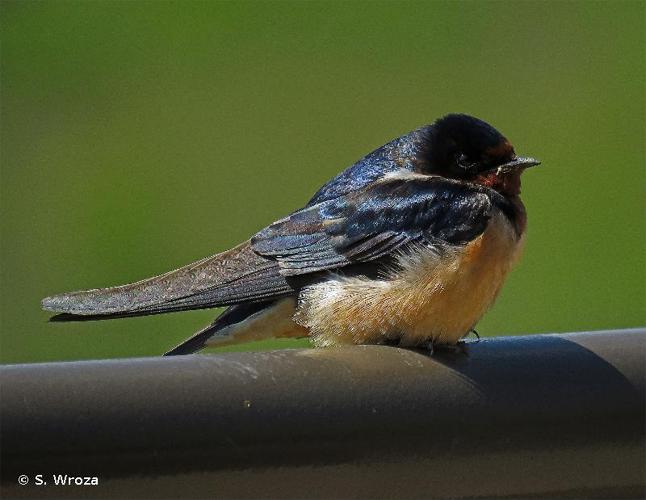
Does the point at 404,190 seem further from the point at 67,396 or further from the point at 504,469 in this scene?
the point at 67,396

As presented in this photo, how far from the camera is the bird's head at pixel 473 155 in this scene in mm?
3777

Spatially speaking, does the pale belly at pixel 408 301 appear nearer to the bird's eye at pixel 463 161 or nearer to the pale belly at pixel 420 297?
the pale belly at pixel 420 297

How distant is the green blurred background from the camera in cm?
773

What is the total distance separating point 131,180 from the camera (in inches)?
352

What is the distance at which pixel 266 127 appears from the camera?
9672 mm

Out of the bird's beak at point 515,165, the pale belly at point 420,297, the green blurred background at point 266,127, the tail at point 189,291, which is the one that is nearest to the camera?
the tail at point 189,291

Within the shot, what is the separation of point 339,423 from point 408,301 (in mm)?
1351

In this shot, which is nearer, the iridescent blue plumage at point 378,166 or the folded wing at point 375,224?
the folded wing at point 375,224

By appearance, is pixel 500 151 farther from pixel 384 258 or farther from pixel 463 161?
pixel 384 258

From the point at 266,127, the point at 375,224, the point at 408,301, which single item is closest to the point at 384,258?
the point at 375,224

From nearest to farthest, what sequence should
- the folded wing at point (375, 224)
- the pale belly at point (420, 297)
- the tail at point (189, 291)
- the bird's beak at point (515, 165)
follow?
the tail at point (189, 291) < the pale belly at point (420, 297) < the folded wing at point (375, 224) < the bird's beak at point (515, 165)

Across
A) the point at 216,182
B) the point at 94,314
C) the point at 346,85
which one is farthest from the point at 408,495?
the point at 346,85

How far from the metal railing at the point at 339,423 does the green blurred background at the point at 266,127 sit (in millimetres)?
4656

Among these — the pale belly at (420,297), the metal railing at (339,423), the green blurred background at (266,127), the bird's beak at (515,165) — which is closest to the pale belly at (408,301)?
the pale belly at (420,297)
